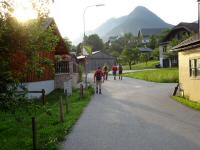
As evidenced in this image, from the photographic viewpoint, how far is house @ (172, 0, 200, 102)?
2091 centimetres

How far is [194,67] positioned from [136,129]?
412 inches

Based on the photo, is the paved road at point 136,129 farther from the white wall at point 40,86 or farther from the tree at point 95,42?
the tree at point 95,42

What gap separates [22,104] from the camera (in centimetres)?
909

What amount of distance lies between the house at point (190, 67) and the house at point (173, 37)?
132 feet

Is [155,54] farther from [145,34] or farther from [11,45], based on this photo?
[11,45]

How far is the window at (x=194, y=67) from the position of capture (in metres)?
21.4

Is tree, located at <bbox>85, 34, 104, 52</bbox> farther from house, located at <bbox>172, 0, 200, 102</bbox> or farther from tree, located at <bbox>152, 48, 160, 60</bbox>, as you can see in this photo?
house, located at <bbox>172, 0, 200, 102</bbox>

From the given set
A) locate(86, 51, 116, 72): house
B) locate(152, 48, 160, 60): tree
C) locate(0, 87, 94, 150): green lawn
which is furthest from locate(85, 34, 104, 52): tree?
locate(0, 87, 94, 150): green lawn

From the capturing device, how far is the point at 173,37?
7250 centimetres

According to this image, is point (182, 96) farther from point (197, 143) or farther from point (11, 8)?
point (11, 8)

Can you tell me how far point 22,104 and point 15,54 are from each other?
1.11 metres

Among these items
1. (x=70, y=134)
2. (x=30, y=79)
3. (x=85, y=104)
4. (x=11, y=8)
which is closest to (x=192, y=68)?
(x=85, y=104)

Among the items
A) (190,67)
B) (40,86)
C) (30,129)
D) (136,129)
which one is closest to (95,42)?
(40,86)

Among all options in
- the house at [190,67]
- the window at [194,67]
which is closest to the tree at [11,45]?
the house at [190,67]
